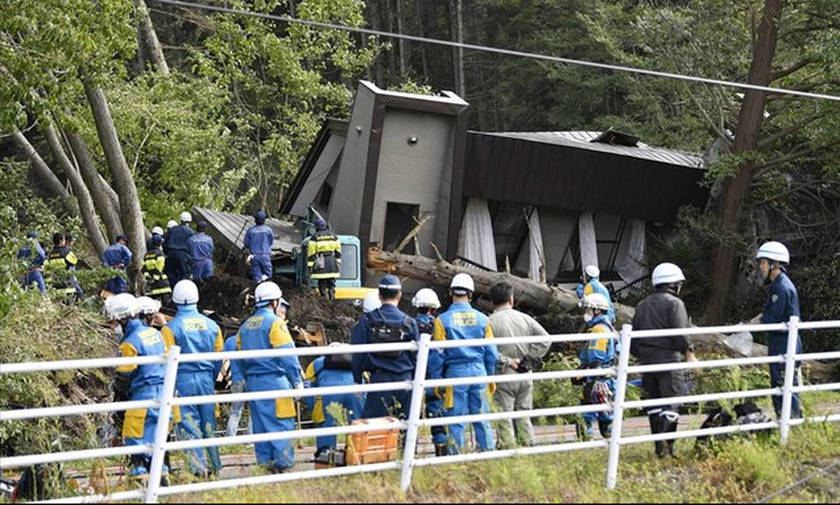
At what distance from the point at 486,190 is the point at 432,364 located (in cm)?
1606

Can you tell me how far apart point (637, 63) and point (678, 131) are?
14.2 feet

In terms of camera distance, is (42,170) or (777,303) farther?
(42,170)

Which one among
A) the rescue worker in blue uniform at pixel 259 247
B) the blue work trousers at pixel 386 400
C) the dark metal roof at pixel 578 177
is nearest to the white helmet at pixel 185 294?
the blue work trousers at pixel 386 400

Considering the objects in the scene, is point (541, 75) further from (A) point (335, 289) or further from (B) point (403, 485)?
(B) point (403, 485)

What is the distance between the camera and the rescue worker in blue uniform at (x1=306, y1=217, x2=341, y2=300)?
2116 cm

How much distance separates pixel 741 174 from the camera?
82.2 ft

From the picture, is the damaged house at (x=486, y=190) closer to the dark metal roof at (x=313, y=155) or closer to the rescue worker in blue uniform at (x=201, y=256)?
the dark metal roof at (x=313, y=155)

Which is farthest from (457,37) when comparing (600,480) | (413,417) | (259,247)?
(413,417)

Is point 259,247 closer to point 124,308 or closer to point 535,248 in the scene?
point 535,248

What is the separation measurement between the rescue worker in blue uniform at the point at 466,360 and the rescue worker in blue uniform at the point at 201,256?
13.2 m

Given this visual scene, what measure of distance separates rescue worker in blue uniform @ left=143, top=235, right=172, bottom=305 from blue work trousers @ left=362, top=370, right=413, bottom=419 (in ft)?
37.8

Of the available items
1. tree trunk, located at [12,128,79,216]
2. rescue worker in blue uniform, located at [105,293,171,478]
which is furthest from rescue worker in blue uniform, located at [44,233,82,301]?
rescue worker in blue uniform, located at [105,293,171,478]

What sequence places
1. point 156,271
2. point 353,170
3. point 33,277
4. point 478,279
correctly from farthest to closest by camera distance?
point 353,170 → point 478,279 → point 156,271 → point 33,277

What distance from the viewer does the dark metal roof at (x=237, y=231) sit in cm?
2444
